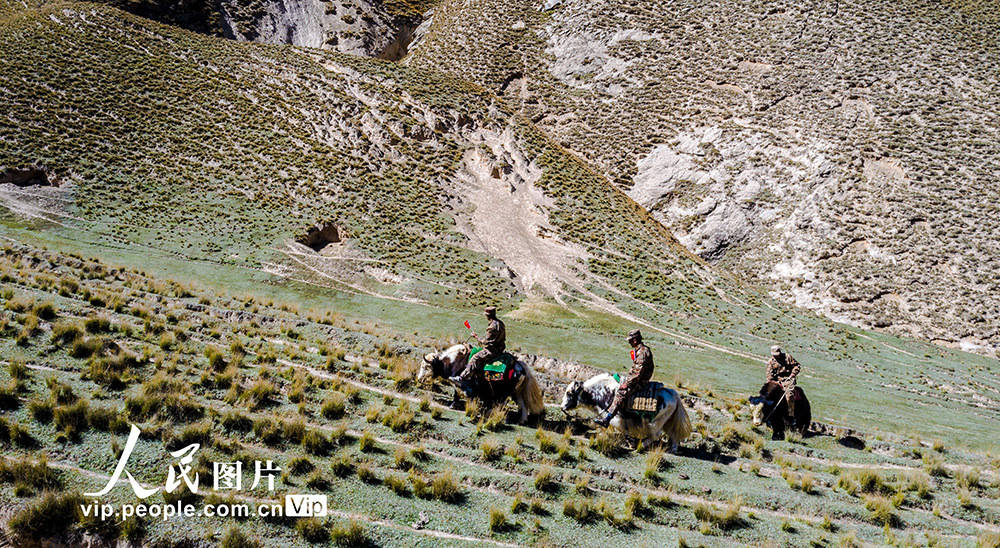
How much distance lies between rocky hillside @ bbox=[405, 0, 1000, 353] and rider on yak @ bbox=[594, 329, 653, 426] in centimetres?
3208

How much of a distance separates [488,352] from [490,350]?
0.20 ft

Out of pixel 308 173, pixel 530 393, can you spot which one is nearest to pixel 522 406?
pixel 530 393

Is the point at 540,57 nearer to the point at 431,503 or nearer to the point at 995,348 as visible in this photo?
the point at 995,348

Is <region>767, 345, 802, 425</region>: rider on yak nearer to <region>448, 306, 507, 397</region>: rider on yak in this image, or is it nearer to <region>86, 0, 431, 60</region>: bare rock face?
<region>448, 306, 507, 397</region>: rider on yak

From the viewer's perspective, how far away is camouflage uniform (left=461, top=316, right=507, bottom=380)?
10883mm

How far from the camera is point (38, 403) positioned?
307 inches

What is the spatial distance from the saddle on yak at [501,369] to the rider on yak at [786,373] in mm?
6671

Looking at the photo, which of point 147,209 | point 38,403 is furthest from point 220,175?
point 38,403

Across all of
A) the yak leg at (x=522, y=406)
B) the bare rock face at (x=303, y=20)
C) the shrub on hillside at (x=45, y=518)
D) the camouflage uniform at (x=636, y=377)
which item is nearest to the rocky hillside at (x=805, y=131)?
the bare rock face at (x=303, y=20)

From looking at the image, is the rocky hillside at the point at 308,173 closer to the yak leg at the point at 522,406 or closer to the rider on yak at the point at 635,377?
the yak leg at the point at 522,406

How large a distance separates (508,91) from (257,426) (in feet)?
197

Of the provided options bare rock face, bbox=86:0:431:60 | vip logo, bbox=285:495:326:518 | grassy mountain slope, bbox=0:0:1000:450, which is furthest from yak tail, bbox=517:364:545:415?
bare rock face, bbox=86:0:431:60

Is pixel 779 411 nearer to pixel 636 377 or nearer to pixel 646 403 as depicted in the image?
pixel 646 403

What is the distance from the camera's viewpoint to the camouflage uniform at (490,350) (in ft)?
35.7
